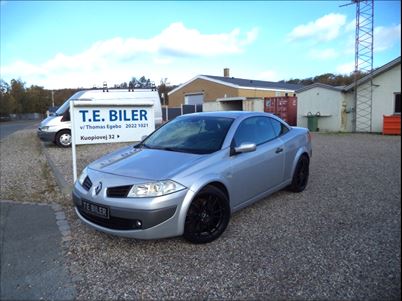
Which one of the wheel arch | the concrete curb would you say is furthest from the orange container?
the concrete curb

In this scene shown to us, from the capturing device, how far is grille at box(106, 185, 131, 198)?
141 inches

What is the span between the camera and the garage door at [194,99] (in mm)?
41844

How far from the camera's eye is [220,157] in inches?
163

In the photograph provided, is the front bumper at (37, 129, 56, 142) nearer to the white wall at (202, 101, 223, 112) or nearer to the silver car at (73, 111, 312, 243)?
the silver car at (73, 111, 312, 243)

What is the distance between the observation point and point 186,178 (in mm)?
3656

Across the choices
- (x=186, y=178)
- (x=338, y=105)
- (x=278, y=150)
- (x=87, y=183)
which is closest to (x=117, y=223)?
(x=87, y=183)

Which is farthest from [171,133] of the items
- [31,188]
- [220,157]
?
[31,188]

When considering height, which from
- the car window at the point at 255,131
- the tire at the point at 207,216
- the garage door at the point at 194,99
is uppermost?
the garage door at the point at 194,99

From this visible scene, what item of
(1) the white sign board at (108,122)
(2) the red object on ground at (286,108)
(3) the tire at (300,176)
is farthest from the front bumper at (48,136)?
(2) the red object on ground at (286,108)

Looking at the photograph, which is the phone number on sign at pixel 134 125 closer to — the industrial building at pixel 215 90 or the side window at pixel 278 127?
the side window at pixel 278 127

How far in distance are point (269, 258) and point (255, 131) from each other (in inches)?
82.4

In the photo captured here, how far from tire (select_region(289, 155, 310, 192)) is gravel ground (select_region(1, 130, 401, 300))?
1.46ft

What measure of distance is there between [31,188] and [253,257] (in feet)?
16.4

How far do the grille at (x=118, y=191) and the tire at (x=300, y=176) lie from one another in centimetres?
322
